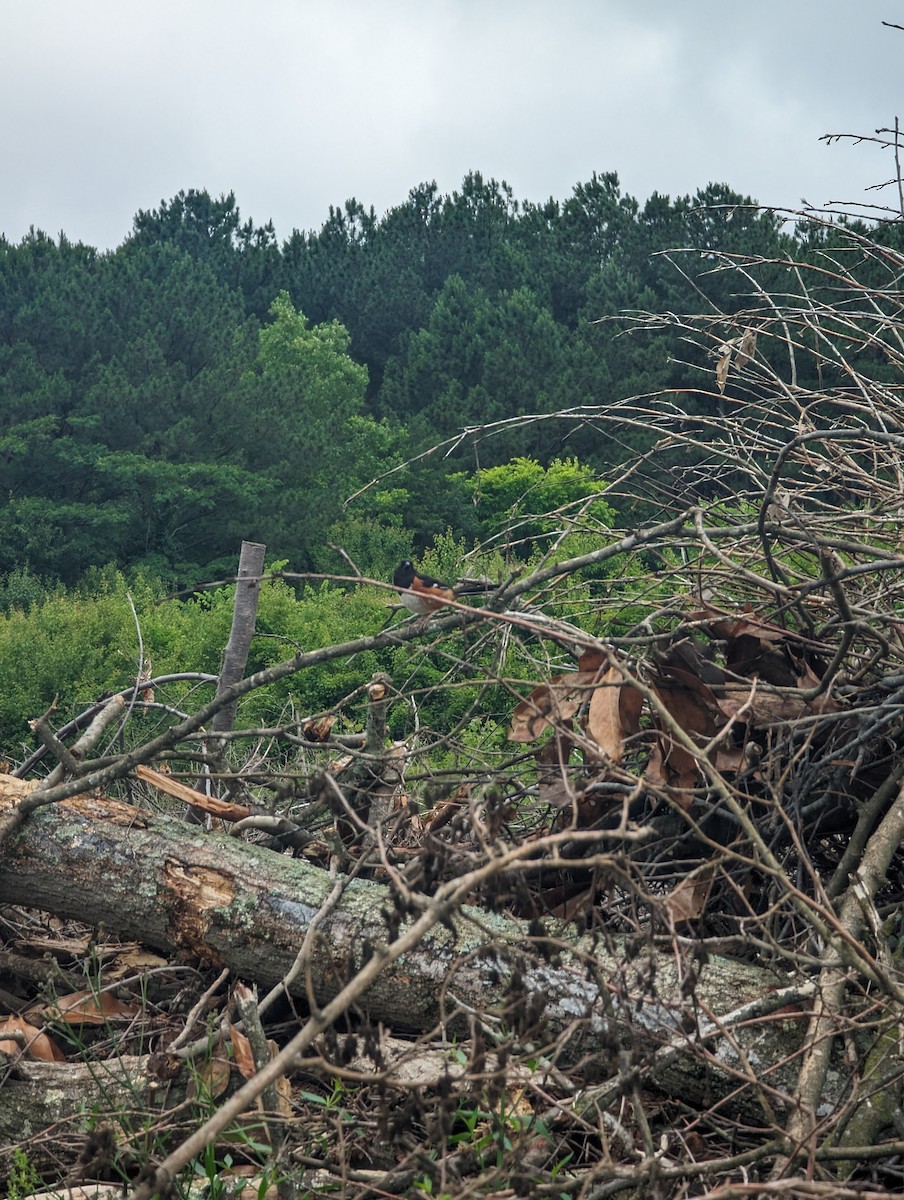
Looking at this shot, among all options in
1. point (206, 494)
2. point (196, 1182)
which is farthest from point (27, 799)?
point (206, 494)

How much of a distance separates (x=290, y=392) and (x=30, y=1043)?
28812mm

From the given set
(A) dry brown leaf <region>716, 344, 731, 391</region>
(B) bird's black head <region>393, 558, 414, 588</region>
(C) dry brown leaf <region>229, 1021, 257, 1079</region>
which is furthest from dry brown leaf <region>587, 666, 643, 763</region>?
(B) bird's black head <region>393, 558, 414, 588</region>

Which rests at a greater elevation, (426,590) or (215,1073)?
(426,590)

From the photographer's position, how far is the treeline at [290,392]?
27141 millimetres

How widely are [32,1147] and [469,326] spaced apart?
30.9 meters

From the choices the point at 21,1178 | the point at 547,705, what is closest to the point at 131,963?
the point at 21,1178

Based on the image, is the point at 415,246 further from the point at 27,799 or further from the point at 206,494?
the point at 27,799

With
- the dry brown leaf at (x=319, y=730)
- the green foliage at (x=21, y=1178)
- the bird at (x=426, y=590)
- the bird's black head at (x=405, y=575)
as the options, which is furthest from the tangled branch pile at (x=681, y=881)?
the bird's black head at (x=405, y=575)

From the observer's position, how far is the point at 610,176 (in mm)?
34375

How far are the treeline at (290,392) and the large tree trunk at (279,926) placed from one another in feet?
68.7

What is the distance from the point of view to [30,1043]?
271 centimetres

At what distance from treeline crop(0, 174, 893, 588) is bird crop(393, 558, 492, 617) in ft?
63.8

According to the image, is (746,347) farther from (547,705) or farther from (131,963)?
(131,963)

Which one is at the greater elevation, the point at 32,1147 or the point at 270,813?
the point at 270,813
